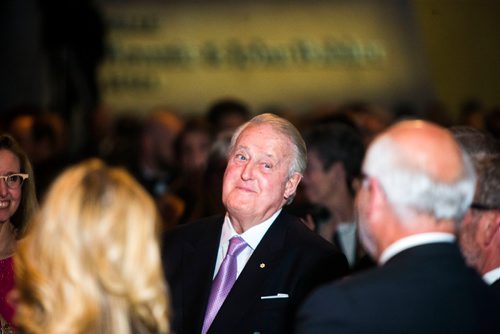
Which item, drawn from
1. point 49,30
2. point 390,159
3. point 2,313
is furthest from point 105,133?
point 390,159

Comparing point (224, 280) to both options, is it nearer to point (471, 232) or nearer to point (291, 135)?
point (291, 135)

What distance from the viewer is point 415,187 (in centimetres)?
323

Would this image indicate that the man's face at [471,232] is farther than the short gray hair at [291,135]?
No

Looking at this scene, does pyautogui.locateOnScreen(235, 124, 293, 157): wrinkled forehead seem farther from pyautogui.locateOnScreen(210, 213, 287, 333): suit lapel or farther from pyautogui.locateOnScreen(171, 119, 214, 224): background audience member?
pyautogui.locateOnScreen(171, 119, 214, 224): background audience member

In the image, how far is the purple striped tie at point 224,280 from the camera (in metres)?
4.41

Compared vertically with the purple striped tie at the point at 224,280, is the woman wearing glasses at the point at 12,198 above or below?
above

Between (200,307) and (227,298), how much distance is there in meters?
0.12

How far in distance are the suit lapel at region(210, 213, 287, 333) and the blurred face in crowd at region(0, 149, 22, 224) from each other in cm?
107

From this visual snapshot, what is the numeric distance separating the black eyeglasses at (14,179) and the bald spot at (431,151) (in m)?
2.00

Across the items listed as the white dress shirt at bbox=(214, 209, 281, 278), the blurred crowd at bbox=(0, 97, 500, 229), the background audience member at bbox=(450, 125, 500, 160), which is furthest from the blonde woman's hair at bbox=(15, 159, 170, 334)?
the blurred crowd at bbox=(0, 97, 500, 229)

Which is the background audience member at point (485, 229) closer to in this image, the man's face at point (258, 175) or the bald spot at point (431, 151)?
the man's face at point (258, 175)

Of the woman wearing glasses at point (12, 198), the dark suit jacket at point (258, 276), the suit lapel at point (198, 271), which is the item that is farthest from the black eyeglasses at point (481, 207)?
the woman wearing glasses at point (12, 198)

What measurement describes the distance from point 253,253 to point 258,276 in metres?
0.12

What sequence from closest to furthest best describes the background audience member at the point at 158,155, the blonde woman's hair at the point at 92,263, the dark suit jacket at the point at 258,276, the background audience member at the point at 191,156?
the blonde woman's hair at the point at 92,263 < the dark suit jacket at the point at 258,276 < the background audience member at the point at 191,156 < the background audience member at the point at 158,155
